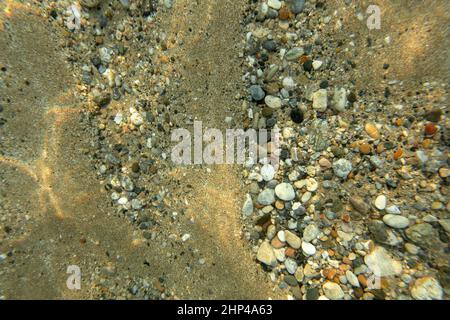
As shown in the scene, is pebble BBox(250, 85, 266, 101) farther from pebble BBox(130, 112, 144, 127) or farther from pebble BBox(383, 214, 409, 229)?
pebble BBox(383, 214, 409, 229)

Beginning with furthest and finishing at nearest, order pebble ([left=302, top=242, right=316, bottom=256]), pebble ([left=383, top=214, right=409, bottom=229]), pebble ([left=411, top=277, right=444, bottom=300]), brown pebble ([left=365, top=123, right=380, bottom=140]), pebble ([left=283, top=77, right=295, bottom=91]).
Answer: pebble ([left=283, top=77, right=295, bottom=91]) < pebble ([left=302, top=242, right=316, bottom=256]) < brown pebble ([left=365, top=123, right=380, bottom=140]) < pebble ([left=383, top=214, right=409, bottom=229]) < pebble ([left=411, top=277, right=444, bottom=300])

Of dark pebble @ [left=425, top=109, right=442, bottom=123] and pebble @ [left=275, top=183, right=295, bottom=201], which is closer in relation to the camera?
dark pebble @ [left=425, top=109, right=442, bottom=123]

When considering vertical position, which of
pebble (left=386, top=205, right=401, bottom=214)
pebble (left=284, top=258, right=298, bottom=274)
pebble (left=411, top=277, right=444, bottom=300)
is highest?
pebble (left=386, top=205, right=401, bottom=214)

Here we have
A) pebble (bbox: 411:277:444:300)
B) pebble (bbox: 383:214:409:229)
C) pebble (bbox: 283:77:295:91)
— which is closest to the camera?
pebble (bbox: 411:277:444:300)

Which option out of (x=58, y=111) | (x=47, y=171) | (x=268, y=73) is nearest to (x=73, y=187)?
(x=47, y=171)

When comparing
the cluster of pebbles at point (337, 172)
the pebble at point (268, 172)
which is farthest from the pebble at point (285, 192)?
the pebble at point (268, 172)

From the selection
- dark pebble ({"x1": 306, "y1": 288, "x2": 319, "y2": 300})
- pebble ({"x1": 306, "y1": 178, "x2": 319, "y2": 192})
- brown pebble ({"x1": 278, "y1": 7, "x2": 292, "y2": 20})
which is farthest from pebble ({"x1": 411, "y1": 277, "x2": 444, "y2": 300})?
brown pebble ({"x1": 278, "y1": 7, "x2": 292, "y2": 20})

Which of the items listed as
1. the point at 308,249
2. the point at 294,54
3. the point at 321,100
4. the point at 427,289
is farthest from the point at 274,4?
the point at 427,289

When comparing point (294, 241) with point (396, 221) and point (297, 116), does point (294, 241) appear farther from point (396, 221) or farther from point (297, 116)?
point (297, 116)
